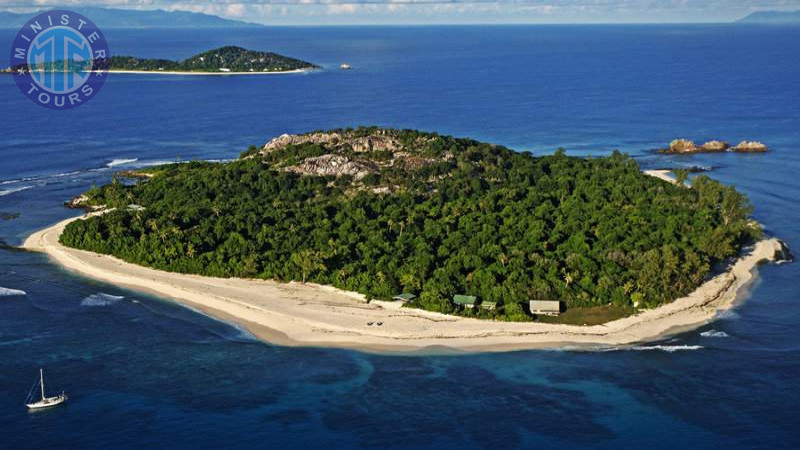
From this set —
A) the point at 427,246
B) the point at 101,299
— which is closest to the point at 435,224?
the point at 427,246

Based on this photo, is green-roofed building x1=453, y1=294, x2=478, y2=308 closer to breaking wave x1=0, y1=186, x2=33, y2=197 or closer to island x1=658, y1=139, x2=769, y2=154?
breaking wave x1=0, y1=186, x2=33, y2=197

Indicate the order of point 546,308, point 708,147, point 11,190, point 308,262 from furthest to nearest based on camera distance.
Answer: point 708,147 → point 11,190 → point 308,262 → point 546,308

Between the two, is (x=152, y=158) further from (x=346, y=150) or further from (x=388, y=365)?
(x=388, y=365)

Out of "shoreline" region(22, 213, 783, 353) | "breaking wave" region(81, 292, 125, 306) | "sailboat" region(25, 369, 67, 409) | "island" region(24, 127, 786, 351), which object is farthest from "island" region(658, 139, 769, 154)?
"sailboat" region(25, 369, 67, 409)

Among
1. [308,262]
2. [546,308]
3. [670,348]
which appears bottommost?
[670,348]

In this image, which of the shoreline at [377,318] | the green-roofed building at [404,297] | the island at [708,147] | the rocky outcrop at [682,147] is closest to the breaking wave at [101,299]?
the shoreline at [377,318]

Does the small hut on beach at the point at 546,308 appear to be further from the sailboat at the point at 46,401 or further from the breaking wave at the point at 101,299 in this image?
the breaking wave at the point at 101,299

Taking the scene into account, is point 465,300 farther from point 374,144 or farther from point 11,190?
point 11,190
